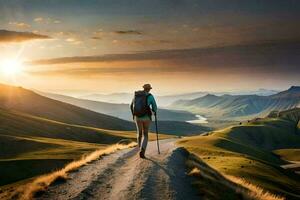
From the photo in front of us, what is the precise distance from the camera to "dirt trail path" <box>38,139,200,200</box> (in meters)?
18.1

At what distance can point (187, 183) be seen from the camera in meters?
21.2

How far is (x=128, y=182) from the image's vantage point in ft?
66.8

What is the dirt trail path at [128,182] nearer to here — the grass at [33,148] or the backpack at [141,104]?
the backpack at [141,104]

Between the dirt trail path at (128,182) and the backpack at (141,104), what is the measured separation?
3256 millimetres

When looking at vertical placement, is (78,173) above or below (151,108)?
below

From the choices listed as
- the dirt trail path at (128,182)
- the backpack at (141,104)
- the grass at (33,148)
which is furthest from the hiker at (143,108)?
the grass at (33,148)

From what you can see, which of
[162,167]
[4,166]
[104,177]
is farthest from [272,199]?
[4,166]

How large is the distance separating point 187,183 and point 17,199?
860 centimetres

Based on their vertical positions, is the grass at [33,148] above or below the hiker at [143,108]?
below

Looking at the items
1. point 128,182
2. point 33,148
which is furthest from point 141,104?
point 33,148

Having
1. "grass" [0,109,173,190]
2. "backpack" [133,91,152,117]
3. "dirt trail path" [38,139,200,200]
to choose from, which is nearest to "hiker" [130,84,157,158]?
"backpack" [133,91,152,117]

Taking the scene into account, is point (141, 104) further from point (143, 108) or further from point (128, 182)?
point (128, 182)

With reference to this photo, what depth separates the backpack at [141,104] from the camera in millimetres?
27172

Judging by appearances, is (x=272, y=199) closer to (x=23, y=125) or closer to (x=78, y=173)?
(x=78, y=173)
